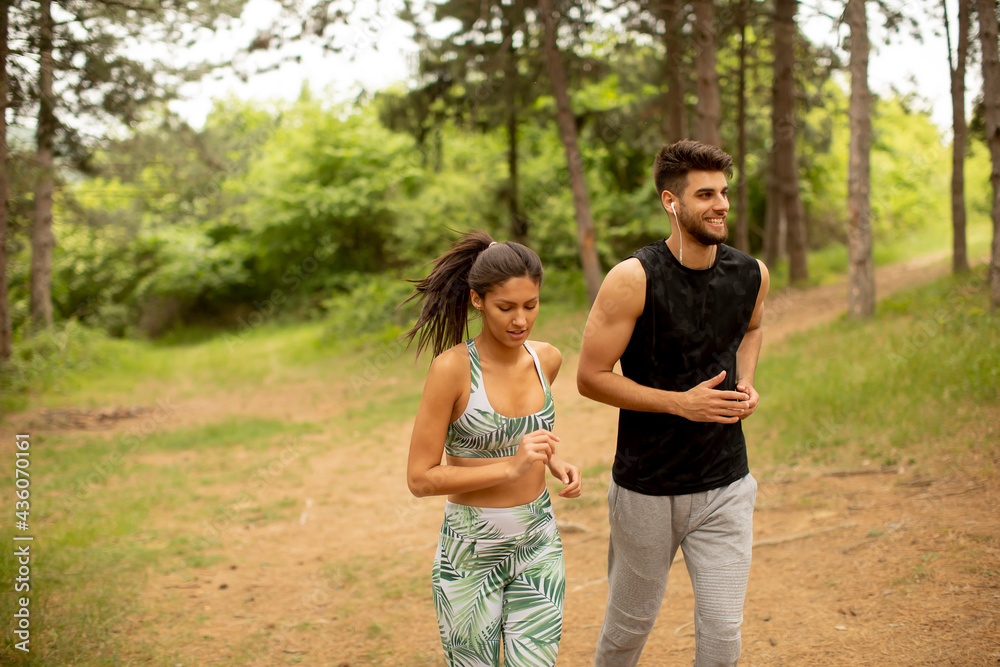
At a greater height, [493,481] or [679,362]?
[679,362]

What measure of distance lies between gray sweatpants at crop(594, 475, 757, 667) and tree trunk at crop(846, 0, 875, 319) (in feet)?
31.5

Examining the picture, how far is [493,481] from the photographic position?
267cm

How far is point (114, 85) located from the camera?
37.9 feet

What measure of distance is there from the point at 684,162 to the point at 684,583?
363cm

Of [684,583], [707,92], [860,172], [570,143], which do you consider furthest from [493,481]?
[570,143]

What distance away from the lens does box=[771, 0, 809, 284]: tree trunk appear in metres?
16.9

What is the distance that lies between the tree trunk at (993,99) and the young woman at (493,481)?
334 inches

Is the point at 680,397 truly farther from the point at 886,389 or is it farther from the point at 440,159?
the point at 440,159

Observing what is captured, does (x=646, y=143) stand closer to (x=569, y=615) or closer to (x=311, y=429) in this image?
(x=311, y=429)

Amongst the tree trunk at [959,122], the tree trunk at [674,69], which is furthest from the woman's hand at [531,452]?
the tree trunk at [674,69]

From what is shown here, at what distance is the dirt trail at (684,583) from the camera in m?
4.38

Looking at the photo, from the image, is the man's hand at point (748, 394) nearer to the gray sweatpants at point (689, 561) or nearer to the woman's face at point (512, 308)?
the gray sweatpants at point (689, 561)

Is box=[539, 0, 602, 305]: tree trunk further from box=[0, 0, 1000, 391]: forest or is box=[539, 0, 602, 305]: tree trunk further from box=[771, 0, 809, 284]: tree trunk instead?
box=[771, 0, 809, 284]: tree trunk

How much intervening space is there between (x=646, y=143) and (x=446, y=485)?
18.3 metres
